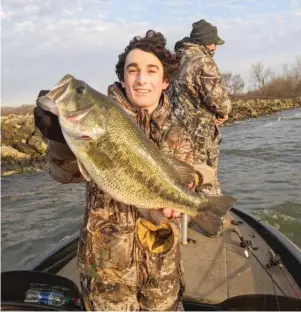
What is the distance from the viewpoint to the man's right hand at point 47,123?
2.35 m

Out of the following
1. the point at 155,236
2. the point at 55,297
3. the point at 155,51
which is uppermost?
the point at 155,51

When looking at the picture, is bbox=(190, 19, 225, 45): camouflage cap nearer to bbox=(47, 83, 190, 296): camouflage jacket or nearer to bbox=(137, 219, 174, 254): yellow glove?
bbox=(47, 83, 190, 296): camouflage jacket

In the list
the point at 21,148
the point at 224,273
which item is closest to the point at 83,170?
the point at 224,273

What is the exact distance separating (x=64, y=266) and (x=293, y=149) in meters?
16.0

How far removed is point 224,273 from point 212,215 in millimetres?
2104

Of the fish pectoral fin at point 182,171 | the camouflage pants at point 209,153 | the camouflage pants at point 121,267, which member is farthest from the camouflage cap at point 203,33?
the camouflage pants at point 121,267

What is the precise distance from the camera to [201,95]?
5.78 metres

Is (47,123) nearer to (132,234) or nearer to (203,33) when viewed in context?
(132,234)

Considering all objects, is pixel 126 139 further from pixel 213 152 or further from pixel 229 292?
pixel 213 152

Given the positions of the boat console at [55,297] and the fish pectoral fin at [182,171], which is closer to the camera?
the fish pectoral fin at [182,171]

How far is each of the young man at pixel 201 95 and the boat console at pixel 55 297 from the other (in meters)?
2.56

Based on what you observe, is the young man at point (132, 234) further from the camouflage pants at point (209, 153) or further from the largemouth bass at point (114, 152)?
the camouflage pants at point (209, 153)

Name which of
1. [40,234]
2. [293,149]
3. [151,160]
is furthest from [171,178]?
[293,149]

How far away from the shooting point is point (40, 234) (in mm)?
9781
